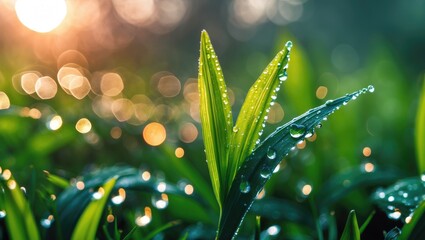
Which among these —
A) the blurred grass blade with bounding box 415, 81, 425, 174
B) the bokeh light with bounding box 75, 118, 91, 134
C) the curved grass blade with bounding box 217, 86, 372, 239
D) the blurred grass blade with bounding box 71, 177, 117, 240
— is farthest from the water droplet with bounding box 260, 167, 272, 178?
the bokeh light with bounding box 75, 118, 91, 134

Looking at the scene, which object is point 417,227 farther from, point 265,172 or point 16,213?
point 16,213

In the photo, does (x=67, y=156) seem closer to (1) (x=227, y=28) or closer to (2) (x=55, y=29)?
(2) (x=55, y=29)

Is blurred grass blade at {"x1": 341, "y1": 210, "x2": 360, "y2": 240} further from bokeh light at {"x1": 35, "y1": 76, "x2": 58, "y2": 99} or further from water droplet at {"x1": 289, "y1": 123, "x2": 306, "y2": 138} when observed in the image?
bokeh light at {"x1": 35, "y1": 76, "x2": 58, "y2": 99}

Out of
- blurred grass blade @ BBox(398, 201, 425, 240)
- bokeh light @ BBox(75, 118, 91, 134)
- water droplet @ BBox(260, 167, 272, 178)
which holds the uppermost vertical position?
bokeh light @ BBox(75, 118, 91, 134)

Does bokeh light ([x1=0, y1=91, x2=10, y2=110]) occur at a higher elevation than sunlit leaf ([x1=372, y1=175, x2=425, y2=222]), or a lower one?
higher

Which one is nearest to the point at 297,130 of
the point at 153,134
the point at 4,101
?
the point at 153,134

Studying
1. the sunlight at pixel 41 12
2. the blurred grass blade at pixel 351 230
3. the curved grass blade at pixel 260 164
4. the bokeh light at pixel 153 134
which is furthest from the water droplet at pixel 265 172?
the sunlight at pixel 41 12
